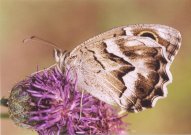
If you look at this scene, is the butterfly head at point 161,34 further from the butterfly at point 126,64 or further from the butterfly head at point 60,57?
the butterfly head at point 60,57

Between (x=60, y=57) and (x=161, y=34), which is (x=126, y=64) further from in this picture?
(x=60, y=57)

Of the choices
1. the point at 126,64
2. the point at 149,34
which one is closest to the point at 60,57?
the point at 126,64

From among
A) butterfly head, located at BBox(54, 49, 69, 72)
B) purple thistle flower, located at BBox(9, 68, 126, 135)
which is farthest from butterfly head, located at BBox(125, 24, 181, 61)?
purple thistle flower, located at BBox(9, 68, 126, 135)

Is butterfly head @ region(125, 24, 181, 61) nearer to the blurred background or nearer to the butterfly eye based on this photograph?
the butterfly eye

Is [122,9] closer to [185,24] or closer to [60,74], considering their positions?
[185,24]

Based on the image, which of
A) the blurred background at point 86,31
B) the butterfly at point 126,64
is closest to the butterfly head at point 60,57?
the butterfly at point 126,64
